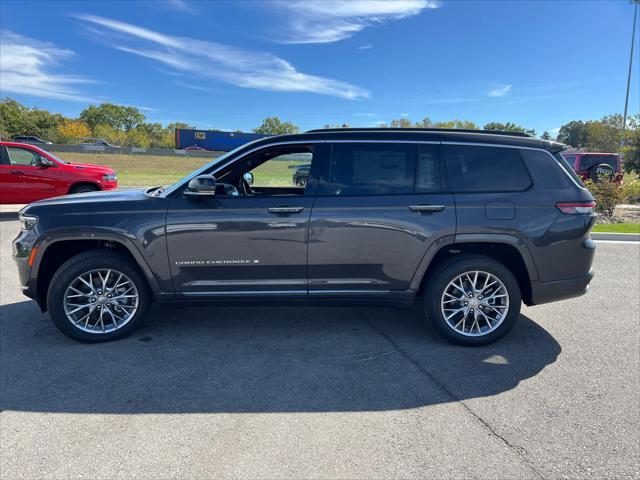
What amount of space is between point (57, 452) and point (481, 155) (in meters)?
3.93

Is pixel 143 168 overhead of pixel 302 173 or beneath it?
overhead

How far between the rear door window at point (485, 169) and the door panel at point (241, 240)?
1.37 m

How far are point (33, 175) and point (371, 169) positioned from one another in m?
10.3

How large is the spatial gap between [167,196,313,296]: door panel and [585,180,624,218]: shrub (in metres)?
11.1

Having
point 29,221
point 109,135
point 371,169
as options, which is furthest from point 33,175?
point 109,135

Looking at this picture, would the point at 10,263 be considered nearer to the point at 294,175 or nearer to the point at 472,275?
the point at 294,175

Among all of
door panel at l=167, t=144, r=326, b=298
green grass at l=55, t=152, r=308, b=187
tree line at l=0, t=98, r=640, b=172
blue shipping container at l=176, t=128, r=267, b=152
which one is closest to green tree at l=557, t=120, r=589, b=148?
tree line at l=0, t=98, r=640, b=172

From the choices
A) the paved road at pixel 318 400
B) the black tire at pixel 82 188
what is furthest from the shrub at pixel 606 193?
the black tire at pixel 82 188

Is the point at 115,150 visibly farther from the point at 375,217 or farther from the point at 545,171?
the point at 545,171

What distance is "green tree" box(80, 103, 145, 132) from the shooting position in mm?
103375

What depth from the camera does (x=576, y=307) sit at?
4.86m

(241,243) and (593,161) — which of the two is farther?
(593,161)

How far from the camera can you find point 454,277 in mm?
3775

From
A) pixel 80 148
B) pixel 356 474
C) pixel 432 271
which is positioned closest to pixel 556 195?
pixel 432 271
